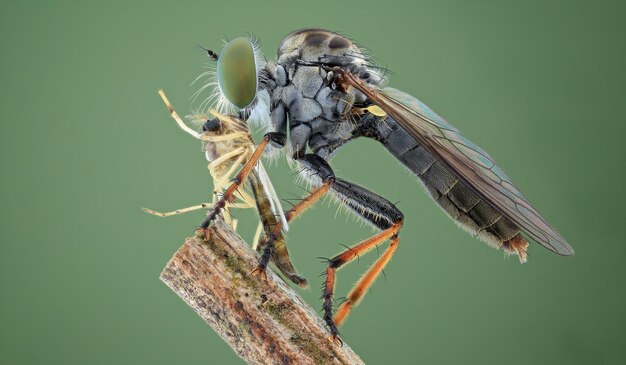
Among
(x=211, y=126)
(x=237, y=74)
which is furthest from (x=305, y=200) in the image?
(x=237, y=74)

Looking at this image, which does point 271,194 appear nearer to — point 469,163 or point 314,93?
point 314,93

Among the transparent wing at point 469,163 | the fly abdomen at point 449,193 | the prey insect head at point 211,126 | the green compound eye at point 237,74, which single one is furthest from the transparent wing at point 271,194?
the fly abdomen at point 449,193

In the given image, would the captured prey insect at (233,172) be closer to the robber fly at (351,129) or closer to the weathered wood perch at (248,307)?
the robber fly at (351,129)

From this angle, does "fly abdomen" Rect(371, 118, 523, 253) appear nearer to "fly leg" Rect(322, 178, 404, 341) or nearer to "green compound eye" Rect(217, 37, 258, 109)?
"fly leg" Rect(322, 178, 404, 341)

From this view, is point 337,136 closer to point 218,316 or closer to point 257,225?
point 257,225


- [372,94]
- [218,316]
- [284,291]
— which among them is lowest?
[218,316]

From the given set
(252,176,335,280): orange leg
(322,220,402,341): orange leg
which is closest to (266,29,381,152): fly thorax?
(252,176,335,280): orange leg

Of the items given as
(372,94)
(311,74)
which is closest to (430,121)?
(372,94)
